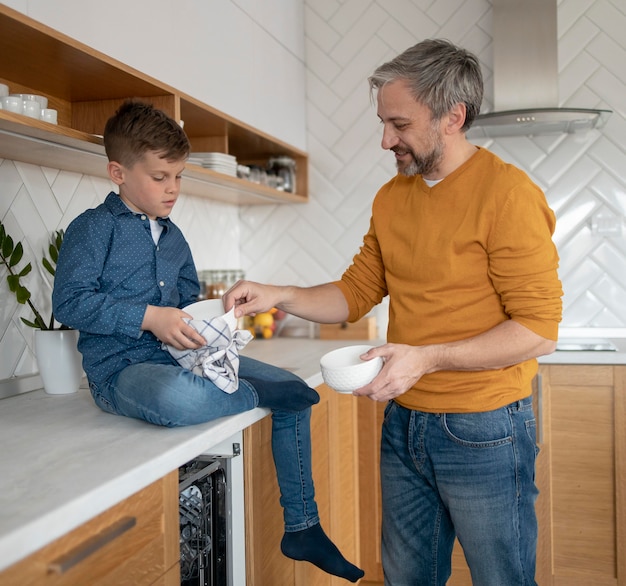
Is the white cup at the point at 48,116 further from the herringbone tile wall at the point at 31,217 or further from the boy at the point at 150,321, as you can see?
the herringbone tile wall at the point at 31,217

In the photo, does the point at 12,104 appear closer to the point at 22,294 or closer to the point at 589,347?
the point at 22,294

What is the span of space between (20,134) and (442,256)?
92 centimetres

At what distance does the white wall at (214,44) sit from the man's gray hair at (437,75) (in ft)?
2.37

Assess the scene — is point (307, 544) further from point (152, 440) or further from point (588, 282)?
point (588, 282)

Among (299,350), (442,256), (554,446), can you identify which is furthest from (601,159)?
(442,256)

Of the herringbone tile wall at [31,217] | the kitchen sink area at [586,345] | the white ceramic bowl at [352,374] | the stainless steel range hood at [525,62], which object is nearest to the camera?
the white ceramic bowl at [352,374]

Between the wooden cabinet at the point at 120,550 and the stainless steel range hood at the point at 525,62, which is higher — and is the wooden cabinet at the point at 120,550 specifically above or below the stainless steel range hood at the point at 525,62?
below

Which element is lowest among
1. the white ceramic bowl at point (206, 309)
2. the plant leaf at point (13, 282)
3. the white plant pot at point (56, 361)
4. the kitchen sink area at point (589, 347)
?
the kitchen sink area at point (589, 347)

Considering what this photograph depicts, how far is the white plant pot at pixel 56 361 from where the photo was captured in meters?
1.76

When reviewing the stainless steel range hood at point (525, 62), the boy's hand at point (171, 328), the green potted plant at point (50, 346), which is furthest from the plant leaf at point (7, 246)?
the stainless steel range hood at point (525, 62)

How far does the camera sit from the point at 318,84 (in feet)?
10.5

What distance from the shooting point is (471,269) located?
4.56ft

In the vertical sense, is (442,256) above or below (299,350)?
above

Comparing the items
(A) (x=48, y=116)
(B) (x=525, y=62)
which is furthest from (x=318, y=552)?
(B) (x=525, y=62)
